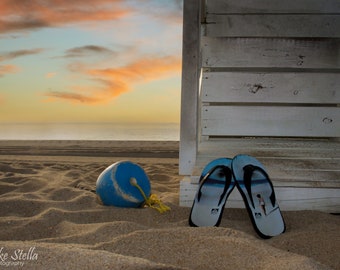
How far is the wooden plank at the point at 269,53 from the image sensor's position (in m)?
3.63

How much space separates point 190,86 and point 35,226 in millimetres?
1572

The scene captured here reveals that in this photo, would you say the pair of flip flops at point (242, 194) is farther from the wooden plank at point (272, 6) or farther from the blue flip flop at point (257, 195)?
the wooden plank at point (272, 6)

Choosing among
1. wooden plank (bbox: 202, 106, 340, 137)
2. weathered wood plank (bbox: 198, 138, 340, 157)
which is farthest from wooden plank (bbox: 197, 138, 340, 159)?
wooden plank (bbox: 202, 106, 340, 137)

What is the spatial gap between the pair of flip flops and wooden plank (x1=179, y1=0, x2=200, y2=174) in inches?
17.4

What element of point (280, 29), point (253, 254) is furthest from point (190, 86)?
point (253, 254)

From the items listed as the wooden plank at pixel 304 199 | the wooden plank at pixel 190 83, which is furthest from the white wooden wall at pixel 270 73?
the wooden plank at pixel 304 199

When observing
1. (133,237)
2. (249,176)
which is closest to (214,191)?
(249,176)

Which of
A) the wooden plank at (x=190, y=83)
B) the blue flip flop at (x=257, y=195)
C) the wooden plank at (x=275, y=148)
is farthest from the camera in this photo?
the wooden plank at (x=275, y=148)

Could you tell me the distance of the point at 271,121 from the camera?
3.71 metres

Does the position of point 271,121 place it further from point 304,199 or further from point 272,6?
point 272,6

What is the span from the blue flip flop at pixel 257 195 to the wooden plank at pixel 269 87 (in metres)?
1.01

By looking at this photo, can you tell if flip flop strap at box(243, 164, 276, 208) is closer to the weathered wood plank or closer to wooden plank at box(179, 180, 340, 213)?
wooden plank at box(179, 180, 340, 213)

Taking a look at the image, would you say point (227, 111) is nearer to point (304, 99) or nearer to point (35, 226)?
point (304, 99)

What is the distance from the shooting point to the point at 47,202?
122 inches
